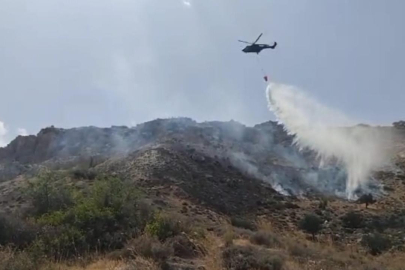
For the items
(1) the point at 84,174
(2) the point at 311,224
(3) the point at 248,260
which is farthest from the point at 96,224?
(1) the point at 84,174

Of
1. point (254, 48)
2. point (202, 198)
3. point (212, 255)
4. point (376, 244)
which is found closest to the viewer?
point (212, 255)

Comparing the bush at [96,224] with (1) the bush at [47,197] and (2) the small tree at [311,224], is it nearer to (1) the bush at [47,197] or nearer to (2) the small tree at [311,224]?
(1) the bush at [47,197]

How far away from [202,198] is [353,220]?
9704mm

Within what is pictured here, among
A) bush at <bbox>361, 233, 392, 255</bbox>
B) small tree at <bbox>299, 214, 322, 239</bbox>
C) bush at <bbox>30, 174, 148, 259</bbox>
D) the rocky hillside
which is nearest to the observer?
bush at <bbox>30, 174, 148, 259</bbox>

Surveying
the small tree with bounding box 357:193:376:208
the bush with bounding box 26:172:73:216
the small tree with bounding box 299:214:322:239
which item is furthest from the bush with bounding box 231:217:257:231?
the small tree with bounding box 357:193:376:208

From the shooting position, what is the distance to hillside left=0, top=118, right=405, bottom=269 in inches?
564

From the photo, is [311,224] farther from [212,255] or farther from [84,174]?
[212,255]

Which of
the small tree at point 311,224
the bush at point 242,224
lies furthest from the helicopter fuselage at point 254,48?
the small tree at point 311,224

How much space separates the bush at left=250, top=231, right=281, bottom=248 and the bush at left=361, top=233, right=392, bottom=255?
6.74m

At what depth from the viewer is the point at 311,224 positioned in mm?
31750

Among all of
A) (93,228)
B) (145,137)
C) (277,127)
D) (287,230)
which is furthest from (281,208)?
(277,127)

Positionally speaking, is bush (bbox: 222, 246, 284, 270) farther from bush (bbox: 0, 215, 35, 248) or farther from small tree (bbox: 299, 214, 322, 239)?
small tree (bbox: 299, 214, 322, 239)

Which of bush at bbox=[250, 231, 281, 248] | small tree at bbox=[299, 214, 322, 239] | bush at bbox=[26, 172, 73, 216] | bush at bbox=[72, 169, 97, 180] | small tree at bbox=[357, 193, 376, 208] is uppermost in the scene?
small tree at bbox=[357, 193, 376, 208]

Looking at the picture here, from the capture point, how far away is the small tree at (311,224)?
3133 cm
